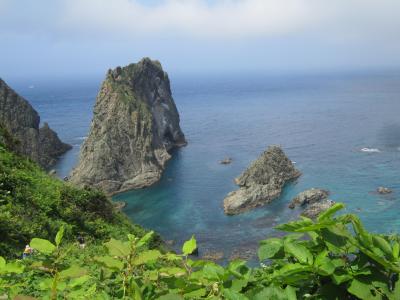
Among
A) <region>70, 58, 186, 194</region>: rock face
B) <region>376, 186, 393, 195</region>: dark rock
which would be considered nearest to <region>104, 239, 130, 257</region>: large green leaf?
<region>376, 186, 393, 195</region>: dark rock

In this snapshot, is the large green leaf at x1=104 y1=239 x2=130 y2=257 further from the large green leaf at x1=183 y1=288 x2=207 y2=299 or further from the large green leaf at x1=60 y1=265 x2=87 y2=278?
the large green leaf at x1=183 y1=288 x2=207 y2=299

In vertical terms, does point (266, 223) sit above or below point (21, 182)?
below

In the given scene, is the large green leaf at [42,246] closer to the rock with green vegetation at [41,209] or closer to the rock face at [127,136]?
the rock with green vegetation at [41,209]

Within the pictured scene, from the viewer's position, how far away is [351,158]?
8000 centimetres

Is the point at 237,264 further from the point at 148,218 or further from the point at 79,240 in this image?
the point at 148,218

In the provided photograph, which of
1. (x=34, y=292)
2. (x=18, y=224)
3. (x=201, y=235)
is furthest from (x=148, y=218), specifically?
(x=34, y=292)

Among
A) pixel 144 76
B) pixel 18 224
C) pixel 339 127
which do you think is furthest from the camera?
pixel 339 127

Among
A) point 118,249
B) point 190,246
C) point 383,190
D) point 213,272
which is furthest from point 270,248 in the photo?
point 383,190

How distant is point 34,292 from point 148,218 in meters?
52.1

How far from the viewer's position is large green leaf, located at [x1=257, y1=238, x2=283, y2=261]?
2636mm

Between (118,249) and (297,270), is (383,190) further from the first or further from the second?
(118,249)

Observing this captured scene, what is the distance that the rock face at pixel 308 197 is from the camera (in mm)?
60028

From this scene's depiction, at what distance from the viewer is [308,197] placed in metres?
60.1

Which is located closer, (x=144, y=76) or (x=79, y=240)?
(x=79, y=240)
